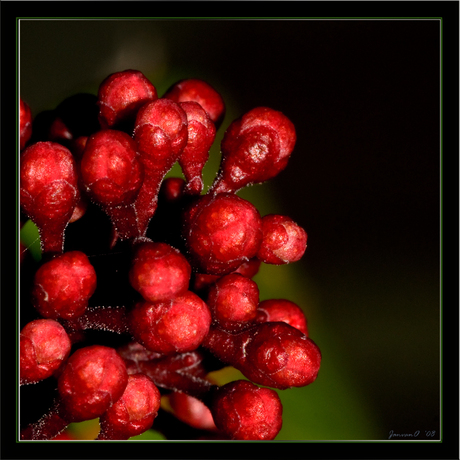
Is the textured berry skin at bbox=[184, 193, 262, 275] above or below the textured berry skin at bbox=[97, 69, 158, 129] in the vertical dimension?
below

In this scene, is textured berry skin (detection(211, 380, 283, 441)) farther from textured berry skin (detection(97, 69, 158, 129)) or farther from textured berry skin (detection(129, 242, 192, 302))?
textured berry skin (detection(97, 69, 158, 129))

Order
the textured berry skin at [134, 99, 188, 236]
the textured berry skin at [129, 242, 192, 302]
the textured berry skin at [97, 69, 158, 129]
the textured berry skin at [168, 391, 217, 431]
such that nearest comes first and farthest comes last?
the textured berry skin at [129, 242, 192, 302]
the textured berry skin at [134, 99, 188, 236]
the textured berry skin at [97, 69, 158, 129]
the textured berry skin at [168, 391, 217, 431]

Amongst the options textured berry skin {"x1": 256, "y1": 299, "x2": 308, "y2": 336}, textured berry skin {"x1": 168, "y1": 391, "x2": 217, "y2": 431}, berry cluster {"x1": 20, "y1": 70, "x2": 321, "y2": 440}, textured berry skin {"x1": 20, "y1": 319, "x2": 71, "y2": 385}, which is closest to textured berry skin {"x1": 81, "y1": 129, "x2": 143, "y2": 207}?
berry cluster {"x1": 20, "y1": 70, "x2": 321, "y2": 440}

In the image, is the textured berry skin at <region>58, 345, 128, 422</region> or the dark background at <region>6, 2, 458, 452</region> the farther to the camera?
the dark background at <region>6, 2, 458, 452</region>

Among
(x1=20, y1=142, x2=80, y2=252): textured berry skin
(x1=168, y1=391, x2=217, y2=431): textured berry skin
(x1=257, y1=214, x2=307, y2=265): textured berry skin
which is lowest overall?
(x1=168, y1=391, x2=217, y2=431): textured berry skin

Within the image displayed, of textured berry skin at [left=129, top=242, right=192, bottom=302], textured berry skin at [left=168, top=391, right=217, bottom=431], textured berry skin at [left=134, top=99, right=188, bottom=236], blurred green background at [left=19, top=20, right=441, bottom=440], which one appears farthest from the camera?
blurred green background at [left=19, top=20, right=441, bottom=440]

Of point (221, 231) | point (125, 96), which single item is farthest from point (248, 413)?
point (125, 96)

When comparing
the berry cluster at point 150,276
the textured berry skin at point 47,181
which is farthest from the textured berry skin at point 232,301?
the textured berry skin at point 47,181
